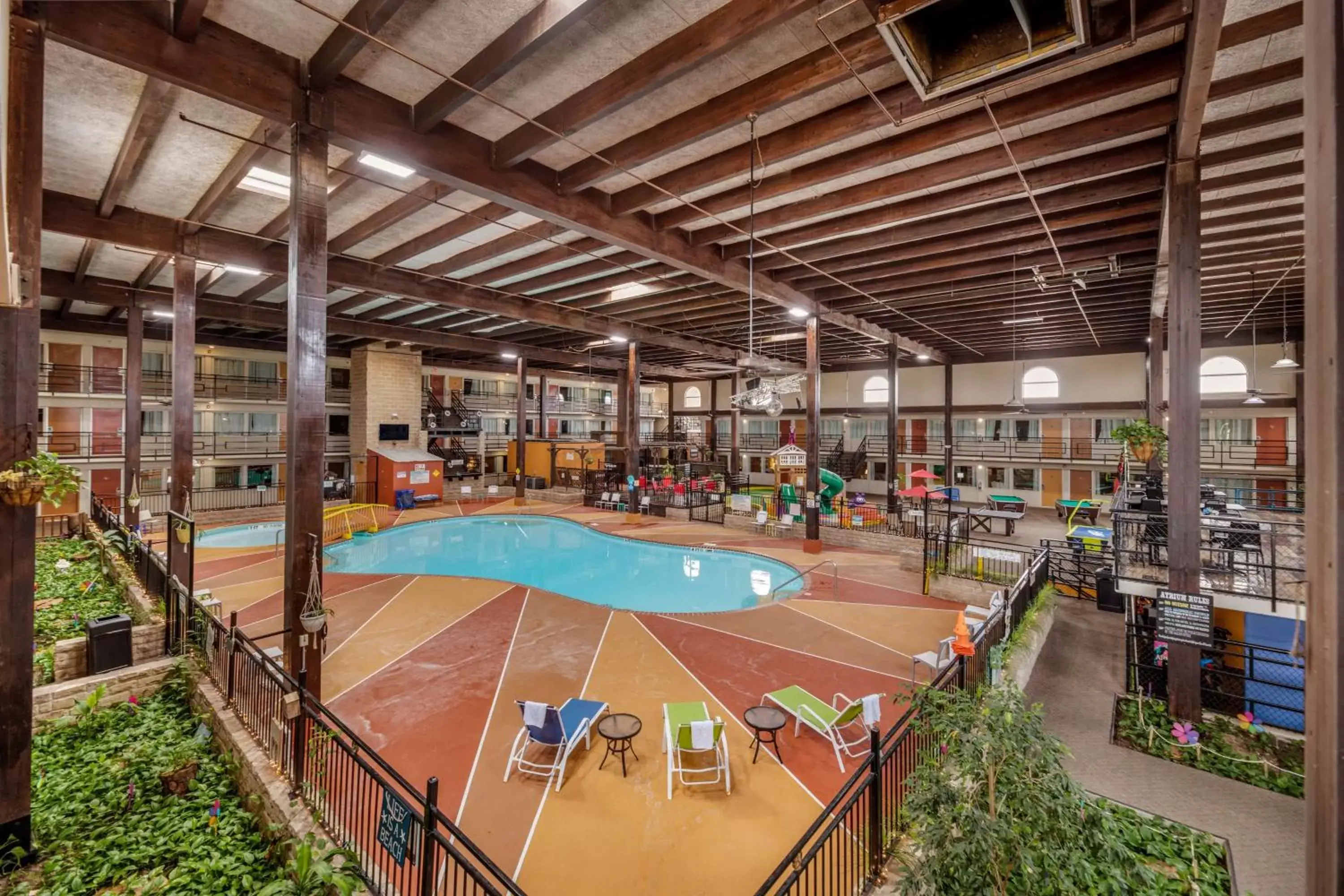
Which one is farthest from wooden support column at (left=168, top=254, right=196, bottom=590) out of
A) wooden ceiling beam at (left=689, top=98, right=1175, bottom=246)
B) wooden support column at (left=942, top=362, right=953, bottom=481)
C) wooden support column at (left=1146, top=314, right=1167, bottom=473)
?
wooden support column at (left=942, top=362, right=953, bottom=481)

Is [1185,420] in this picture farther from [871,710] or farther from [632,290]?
[632,290]

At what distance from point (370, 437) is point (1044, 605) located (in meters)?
21.4

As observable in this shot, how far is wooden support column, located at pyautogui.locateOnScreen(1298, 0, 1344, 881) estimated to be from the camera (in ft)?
3.29

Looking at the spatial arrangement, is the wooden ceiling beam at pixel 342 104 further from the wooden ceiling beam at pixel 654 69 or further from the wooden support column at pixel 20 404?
the wooden support column at pixel 20 404

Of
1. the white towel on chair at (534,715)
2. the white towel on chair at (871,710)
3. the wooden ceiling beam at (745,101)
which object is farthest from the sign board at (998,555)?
the white towel on chair at (534,715)

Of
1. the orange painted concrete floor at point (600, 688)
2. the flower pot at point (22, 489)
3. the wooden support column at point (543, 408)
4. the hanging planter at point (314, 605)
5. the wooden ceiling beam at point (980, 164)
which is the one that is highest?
the wooden ceiling beam at point (980, 164)

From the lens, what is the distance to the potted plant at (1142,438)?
9.04 meters

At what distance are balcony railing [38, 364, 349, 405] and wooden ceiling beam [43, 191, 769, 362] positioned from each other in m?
6.71

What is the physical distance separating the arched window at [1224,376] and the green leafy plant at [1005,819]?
20.9m

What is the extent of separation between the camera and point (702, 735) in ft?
15.1

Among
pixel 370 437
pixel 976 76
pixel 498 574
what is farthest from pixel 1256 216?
pixel 370 437

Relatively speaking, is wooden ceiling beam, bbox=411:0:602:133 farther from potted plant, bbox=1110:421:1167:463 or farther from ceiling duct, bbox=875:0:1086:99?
potted plant, bbox=1110:421:1167:463

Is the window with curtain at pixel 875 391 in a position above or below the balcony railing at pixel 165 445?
above

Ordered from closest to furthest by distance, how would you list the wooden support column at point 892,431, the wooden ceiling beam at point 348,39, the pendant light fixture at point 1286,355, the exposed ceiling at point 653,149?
the wooden ceiling beam at point 348,39 < the exposed ceiling at point 653,149 < the pendant light fixture at point 1286,355 < the wooden support column at point 892,431
